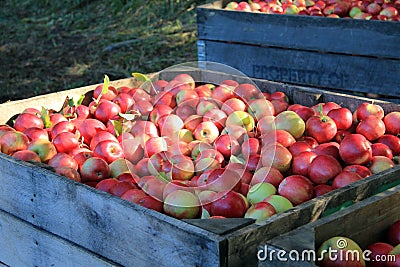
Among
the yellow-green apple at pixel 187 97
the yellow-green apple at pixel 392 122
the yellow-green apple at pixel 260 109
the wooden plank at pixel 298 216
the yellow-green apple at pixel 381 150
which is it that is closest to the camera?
the wooden plank at pixel 298 216

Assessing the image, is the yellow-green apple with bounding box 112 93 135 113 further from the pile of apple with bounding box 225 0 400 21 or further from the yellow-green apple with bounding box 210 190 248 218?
the pile of apple with bounding box 225 0 400 21

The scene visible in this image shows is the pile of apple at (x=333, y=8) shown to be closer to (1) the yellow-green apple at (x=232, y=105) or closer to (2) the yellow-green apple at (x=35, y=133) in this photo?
(1) the yellow-green apple at (x=232, y=105)

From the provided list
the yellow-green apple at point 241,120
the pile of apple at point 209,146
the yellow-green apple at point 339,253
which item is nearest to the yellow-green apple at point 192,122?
the pile of apple at point 209,146

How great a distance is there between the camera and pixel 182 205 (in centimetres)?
212

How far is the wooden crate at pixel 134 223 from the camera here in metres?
1.78

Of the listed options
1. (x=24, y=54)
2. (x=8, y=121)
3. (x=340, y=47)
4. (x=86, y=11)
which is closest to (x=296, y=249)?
(x=8, y=121)

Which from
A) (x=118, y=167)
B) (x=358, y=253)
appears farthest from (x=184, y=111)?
(x=358, y=253)

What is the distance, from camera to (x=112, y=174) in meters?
2.54

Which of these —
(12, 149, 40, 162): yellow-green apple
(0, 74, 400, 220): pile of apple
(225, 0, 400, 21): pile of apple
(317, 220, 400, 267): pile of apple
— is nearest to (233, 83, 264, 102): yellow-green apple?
(0, 74, 400, 220): pile of apple

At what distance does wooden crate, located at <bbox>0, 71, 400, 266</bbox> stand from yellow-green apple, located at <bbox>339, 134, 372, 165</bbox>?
278 mm

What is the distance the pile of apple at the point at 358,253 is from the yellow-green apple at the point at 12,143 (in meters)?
1.46

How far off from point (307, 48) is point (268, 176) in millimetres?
1951

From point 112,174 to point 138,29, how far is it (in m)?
5.89

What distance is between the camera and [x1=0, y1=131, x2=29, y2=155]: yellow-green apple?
2.69 meters
